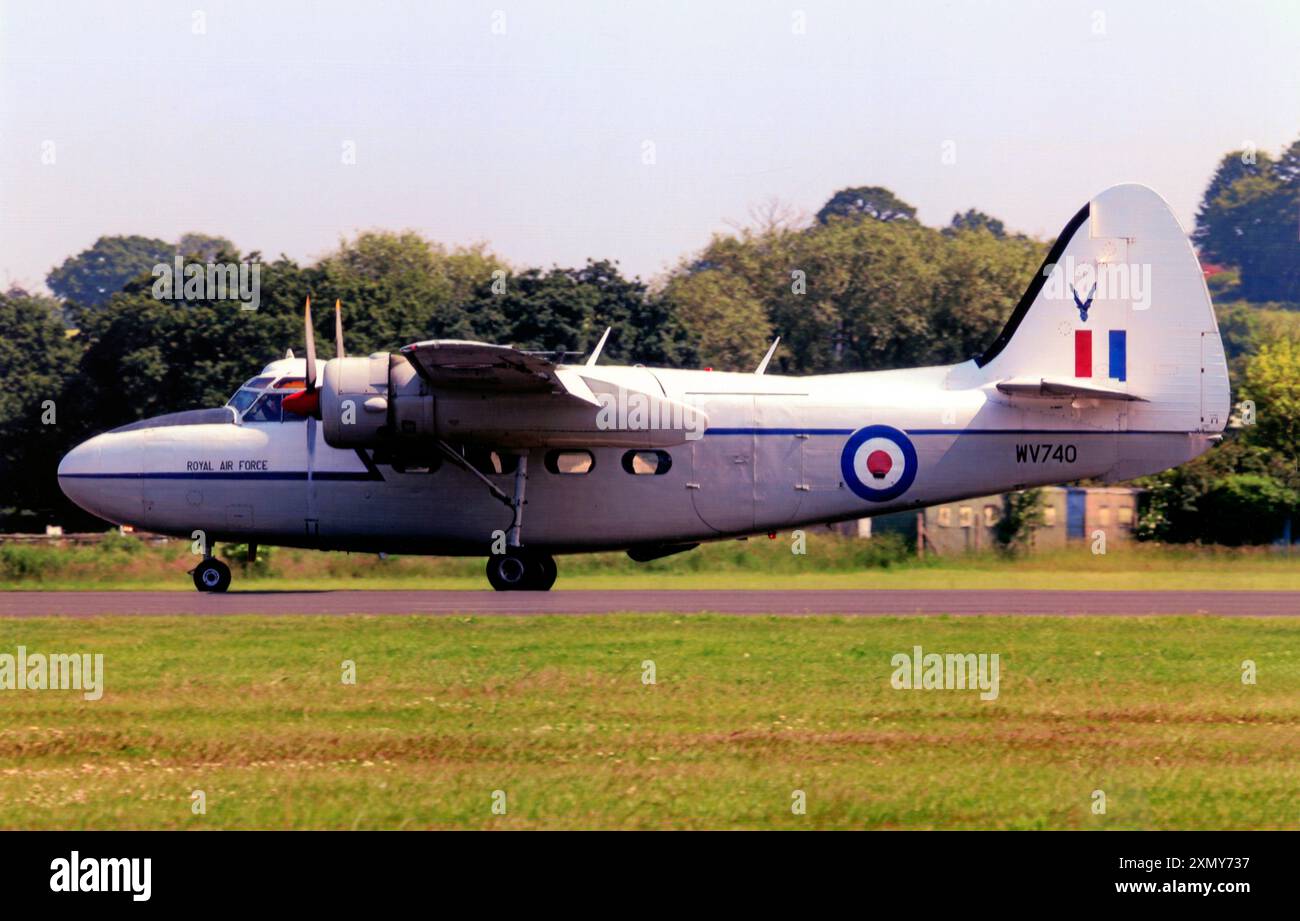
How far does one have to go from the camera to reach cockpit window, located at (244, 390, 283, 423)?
22.8 metres

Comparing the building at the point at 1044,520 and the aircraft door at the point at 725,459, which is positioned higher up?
the aircraft door at the point at 725,459

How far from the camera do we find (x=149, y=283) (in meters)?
44.9

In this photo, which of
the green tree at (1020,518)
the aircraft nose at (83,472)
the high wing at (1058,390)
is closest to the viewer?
the high wing at (1058,390)

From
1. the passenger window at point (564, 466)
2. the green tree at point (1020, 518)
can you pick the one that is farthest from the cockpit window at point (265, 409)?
the green tree at point (1020, 518)

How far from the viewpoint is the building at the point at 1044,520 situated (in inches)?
1145

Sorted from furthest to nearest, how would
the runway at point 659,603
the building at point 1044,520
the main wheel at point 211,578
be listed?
1. the building at point 1044,520
2. the main wheel at point 211,578
3. the runway at point 659,603

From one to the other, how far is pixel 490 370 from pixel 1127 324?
886cm

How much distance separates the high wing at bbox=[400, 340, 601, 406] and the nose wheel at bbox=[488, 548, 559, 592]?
246cm

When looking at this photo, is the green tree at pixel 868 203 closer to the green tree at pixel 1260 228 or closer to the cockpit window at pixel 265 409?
the green tree at pixel 1260 228

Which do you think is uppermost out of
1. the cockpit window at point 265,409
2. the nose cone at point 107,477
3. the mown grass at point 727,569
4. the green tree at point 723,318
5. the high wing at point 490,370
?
the green tree at point 723,318

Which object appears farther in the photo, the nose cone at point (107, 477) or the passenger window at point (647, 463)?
the nose cone at point (107, 477)

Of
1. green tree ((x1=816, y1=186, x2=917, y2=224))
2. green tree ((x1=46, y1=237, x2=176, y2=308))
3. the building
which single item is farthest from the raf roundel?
green tree ((x1=46, y1=237, x2=176, y2=308))

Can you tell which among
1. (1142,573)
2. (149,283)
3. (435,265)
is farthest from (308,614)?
(435,265)

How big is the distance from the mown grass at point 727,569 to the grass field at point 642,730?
7996 millimetres
